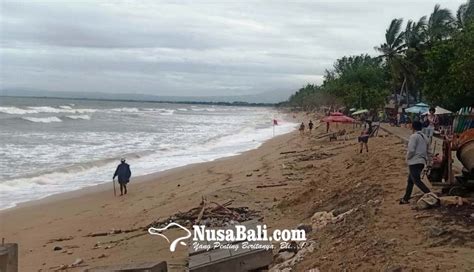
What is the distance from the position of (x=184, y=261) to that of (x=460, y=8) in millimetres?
36502

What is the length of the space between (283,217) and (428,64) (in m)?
24.5

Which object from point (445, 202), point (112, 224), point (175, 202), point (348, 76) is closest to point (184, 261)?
point (445, 202)

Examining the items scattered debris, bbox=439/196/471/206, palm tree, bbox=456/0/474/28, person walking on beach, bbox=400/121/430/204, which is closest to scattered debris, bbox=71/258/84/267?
person walking on beach, bbox=400/121/430/204

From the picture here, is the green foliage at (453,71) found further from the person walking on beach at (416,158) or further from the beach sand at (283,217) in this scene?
the person walking on beach at (416,158)

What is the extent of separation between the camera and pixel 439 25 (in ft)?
130

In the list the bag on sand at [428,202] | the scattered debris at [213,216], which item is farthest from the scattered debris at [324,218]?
the scattered debris at [213,216]

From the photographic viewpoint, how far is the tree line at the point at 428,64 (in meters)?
22.7

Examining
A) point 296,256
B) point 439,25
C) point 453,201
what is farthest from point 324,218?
point 439,25

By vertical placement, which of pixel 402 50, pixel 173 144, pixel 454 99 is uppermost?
pixel 402 50

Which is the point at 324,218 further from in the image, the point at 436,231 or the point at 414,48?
the point at 414,48

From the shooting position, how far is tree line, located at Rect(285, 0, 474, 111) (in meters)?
22.7

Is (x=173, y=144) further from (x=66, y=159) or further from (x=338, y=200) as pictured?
(x=338, y=200)

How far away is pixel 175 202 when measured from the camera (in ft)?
44.1

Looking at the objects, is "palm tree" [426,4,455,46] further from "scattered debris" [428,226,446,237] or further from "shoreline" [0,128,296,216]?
"scattered debris" [428,226,446,237]
